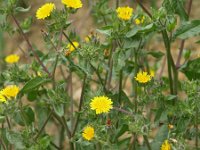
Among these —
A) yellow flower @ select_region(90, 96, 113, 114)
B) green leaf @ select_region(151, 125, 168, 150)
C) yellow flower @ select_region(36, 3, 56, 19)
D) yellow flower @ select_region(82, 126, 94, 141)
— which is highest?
yellow flower @ select_region(36, 3, 56, 19)

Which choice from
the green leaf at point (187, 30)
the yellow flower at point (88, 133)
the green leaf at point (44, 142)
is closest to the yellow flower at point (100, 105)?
the yellow flower at point (88, 133)

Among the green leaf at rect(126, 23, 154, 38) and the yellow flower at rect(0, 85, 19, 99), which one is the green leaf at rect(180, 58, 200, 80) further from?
the yellow flower at rect(0, 85, 19, 99)

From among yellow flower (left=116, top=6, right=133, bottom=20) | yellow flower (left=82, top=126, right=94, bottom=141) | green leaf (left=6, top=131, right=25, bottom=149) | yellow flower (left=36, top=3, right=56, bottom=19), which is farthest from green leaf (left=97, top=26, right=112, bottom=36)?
green leaf (left=6, top=131, right=25, bottom=149)

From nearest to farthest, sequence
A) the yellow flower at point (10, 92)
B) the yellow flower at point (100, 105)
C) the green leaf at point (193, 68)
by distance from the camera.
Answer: the yellow flower at point (100, 105) < the yellow flower at point (10, 92) < the green leaf at point (193, 68)

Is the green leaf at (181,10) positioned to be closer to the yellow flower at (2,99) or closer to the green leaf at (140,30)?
the green leaf at (140,30)

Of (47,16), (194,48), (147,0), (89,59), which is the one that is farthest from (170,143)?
(147,0)

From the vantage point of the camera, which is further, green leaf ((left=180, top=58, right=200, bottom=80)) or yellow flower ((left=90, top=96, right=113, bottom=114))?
green leaf ((left=180, top=58, right=200, bottom=80))

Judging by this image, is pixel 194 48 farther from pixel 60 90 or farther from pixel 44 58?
pixel 60 90
